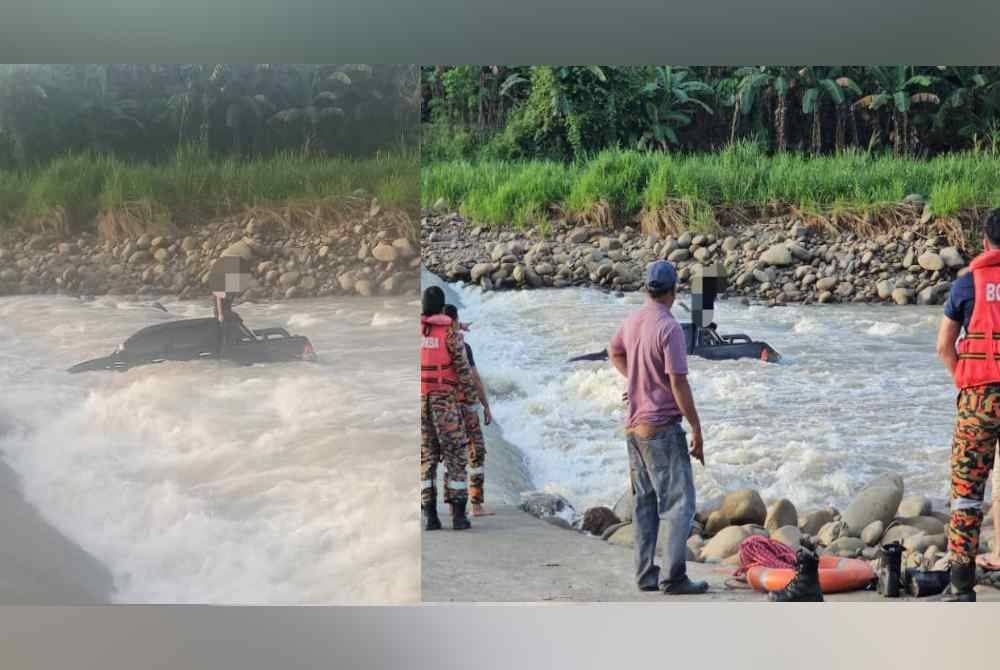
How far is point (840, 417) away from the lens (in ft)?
22.7

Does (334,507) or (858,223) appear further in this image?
(858,223)

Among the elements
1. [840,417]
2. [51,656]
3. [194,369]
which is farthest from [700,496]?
[51,656]

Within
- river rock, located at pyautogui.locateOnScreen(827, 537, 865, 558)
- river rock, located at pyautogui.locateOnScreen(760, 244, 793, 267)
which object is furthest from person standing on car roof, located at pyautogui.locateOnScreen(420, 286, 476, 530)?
river rock, located at pyautogui.locateOnScreen(827, 537, 865, 558)

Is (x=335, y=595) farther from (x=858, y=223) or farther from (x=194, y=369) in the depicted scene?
(x=858, y=223)

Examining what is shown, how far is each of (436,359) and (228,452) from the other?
3.78ft

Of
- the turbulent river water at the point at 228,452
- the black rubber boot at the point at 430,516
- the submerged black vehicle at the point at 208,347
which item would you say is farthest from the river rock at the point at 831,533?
the submerged black vehicle at the point at 208,347

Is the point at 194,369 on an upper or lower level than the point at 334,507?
upper

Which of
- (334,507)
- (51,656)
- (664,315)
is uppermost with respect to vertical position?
(664,315)

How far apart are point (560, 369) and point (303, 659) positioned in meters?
1.95

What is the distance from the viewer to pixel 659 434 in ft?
22.1

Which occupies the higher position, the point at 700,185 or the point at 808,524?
the point at 700,185

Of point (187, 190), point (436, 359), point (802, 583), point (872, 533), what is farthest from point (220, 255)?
point (872, 533)

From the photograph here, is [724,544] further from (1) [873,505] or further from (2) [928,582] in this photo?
(2) [928,582]

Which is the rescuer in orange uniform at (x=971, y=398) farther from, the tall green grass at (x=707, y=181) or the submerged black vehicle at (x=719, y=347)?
the submerged black vehicle at (x=719, y=347)
